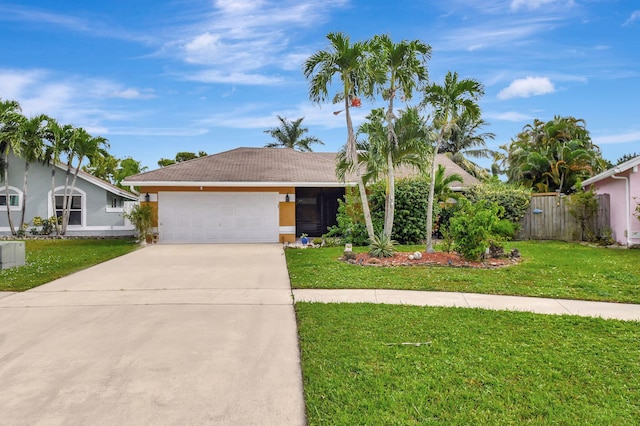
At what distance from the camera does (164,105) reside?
21969 millimetres

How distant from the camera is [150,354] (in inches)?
186

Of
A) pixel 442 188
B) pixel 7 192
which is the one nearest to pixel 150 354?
pixel 442 188

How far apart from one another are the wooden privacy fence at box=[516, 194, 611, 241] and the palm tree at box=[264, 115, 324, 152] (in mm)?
23784

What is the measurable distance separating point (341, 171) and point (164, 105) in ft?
42.3

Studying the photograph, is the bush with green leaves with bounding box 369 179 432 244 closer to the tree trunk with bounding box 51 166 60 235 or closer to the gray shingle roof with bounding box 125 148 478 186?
the gray shingle roof with bounding box 125 148 478 186

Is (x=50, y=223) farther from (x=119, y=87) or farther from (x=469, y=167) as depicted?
(x=469, y=167)

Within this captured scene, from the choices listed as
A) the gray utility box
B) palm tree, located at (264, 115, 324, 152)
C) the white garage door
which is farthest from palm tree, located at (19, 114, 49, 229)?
palm tree, located at (264, 115, 324, 152)

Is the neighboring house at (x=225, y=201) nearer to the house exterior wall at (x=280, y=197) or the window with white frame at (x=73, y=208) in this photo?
the house exterior wall at (x=280, y=197)

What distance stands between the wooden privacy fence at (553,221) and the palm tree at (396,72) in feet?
26.5

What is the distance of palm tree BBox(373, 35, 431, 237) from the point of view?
11367 millimetres

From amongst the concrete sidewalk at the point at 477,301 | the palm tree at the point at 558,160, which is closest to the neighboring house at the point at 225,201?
the concrete sidewalk at the point at 477,301

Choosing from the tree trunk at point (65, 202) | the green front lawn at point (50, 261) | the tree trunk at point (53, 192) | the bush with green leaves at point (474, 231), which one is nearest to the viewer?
the green front lawn at point (50, 261)

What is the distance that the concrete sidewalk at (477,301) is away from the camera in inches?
251

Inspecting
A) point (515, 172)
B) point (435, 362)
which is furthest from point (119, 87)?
point (515, 172)
